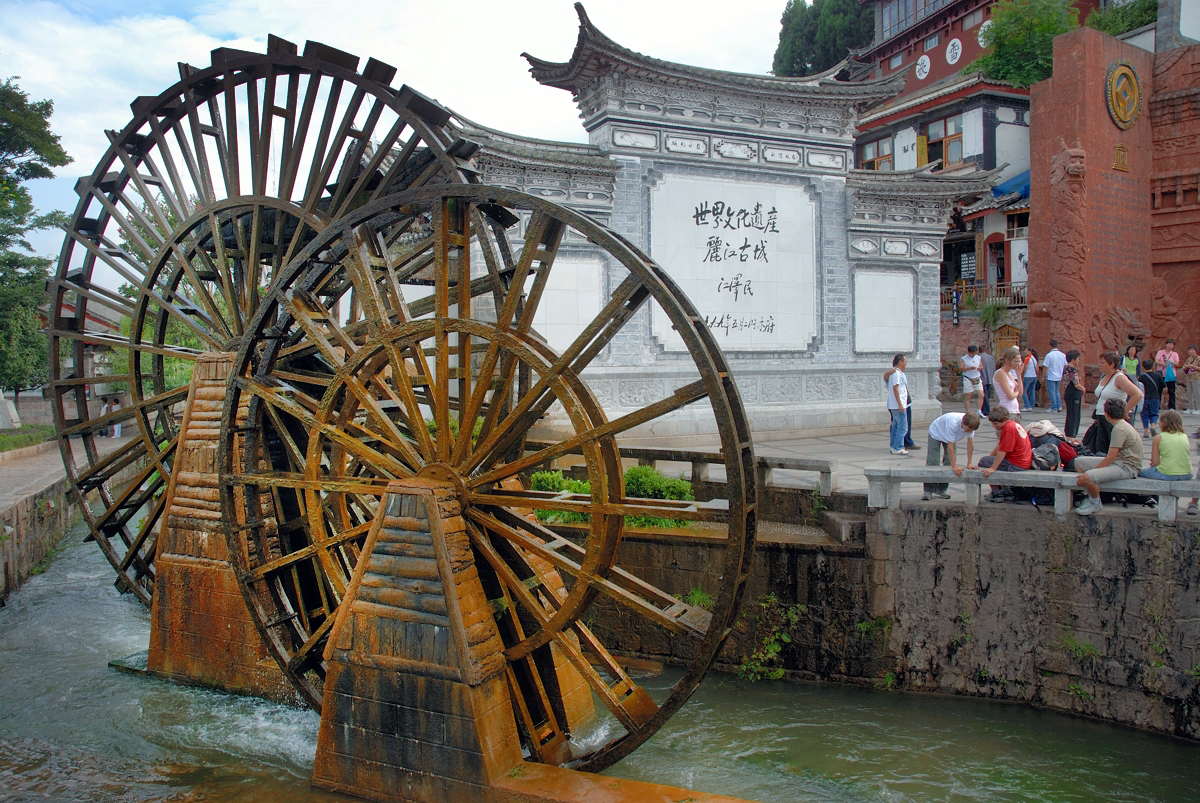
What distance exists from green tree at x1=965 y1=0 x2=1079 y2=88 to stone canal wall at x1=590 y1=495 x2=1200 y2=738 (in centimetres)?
2178

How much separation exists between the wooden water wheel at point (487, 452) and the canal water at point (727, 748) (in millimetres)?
738

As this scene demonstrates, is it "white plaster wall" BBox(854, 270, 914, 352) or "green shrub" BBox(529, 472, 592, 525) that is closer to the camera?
"green shrub" BBox(529, 472, 592, 525)

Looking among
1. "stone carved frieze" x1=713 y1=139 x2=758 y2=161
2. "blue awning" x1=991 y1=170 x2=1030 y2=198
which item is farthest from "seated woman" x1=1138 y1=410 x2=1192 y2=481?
"blue awning" x1=991 y1=170 x2=1030 y2=198

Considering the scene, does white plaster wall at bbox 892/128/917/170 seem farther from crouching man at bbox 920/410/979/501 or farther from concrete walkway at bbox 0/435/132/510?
concrete walkway at bbox 0/435/132/510

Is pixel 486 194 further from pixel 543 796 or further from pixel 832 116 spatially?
pixel 832 116

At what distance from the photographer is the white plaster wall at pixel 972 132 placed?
78.3ft

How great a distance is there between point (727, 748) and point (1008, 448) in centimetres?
356

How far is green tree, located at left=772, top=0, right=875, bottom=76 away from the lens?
3447 cm

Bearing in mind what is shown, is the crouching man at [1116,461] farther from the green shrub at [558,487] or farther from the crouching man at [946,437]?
the green shrub at [558,487]

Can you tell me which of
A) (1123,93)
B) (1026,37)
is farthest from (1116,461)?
(1026,37)

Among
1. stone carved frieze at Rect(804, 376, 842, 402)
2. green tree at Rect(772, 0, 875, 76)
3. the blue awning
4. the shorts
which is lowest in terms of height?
the shorts

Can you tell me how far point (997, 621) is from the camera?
7.25 m

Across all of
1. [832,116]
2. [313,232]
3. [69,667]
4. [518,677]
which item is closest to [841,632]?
[518,677]

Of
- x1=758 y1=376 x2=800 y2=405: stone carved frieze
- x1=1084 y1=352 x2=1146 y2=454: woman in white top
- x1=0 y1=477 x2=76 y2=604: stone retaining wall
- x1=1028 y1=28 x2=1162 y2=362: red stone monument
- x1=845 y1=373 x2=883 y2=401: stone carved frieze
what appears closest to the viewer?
x1=1084 y1=352 x2=1146 y2=454: woman in white top
